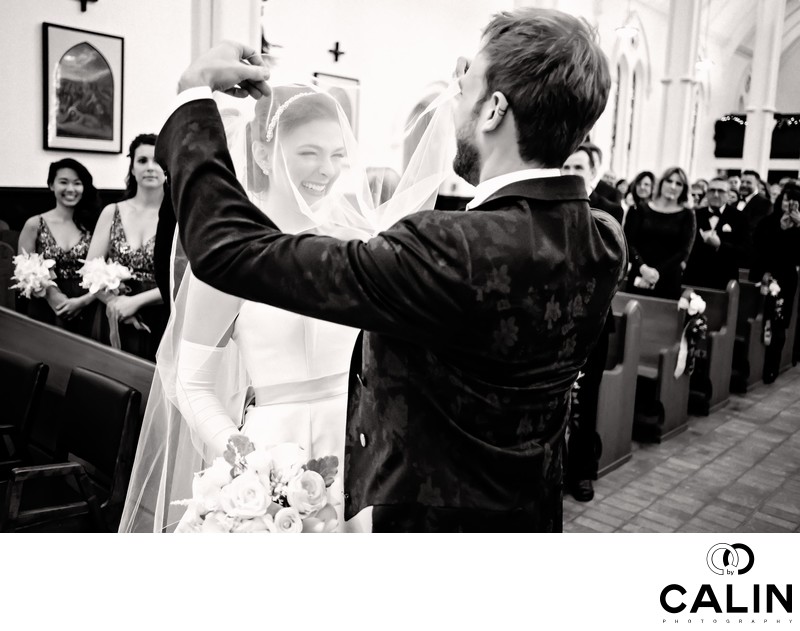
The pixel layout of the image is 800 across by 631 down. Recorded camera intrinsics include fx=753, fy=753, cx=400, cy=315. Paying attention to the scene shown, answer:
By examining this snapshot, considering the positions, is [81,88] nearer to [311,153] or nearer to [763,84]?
[311,153]

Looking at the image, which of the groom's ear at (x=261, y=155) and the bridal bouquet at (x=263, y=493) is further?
the groom's ear at (x=261, y=155)

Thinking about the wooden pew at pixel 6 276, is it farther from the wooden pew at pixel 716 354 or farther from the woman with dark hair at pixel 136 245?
the wooden pew at pixel 716 354

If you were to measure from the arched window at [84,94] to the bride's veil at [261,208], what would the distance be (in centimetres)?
531

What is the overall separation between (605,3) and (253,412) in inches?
544

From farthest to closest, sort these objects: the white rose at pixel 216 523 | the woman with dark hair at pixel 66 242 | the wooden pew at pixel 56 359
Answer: the woman with dark hair at pixel 66 242 < the wooden pew at pixel 56 359 < the white rose at pixel 216 523

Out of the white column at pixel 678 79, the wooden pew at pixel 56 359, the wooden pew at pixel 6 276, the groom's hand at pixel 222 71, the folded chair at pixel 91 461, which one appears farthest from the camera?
the white column at pixel 678 79

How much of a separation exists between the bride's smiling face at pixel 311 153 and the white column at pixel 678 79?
37.2ft

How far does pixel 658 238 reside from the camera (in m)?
5.62

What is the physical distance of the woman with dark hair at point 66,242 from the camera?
168 inches

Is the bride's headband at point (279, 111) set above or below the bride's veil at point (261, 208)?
above

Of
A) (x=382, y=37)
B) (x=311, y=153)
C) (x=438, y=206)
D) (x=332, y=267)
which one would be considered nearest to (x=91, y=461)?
(x=311, y=153)

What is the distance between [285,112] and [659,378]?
3831mm

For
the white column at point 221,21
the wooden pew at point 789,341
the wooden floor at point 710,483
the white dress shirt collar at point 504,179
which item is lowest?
the wooden floor at point 710,483

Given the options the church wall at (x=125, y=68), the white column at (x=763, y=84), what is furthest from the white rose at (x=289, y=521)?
the white column at (x=763, y=84)
